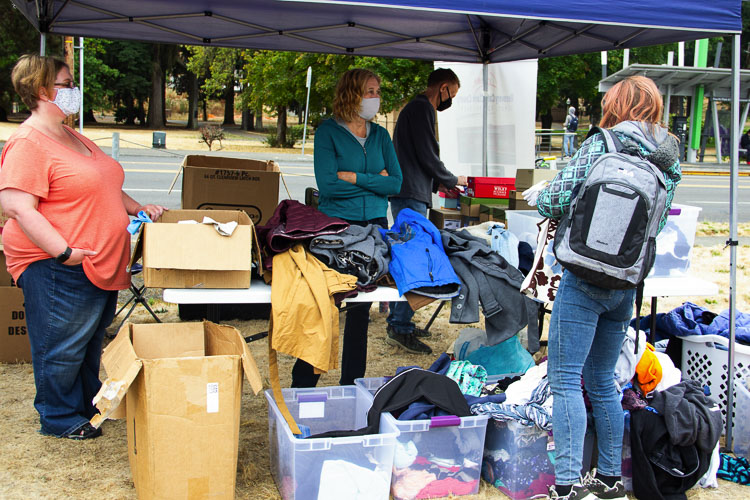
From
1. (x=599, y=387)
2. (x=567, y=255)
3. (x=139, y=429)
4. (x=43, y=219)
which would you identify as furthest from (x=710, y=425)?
(x=43, y=219)

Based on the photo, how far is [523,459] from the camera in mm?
3045

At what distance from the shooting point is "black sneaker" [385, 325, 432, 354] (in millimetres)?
4957

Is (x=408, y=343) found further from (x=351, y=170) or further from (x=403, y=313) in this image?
(x=351, y=170)

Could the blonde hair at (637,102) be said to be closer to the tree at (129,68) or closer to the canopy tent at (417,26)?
the canopy tent at (417,26)

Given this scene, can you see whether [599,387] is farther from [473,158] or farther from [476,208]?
[473,158]

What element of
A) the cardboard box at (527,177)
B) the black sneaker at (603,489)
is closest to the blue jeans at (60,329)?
the black sneaker at (603,489)

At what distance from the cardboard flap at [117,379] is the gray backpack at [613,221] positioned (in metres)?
1.68

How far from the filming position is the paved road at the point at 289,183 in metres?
12.0

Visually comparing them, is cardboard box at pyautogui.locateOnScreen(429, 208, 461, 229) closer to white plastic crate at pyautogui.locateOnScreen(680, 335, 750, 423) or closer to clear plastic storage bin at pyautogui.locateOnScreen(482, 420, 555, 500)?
white plastic crate at pyautogui.locateOnScreen(680, 335, 750, 423)

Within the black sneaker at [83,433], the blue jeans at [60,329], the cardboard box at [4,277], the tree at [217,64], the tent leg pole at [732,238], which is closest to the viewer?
the blue jeans at [60,329]

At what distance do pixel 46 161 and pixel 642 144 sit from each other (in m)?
2.43

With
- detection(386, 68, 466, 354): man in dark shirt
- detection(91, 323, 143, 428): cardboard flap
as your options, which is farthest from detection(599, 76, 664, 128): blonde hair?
detection(386, 68, 466, 354): man in dark shirt

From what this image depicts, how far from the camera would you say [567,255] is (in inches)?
103

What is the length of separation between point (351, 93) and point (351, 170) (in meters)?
0.43
